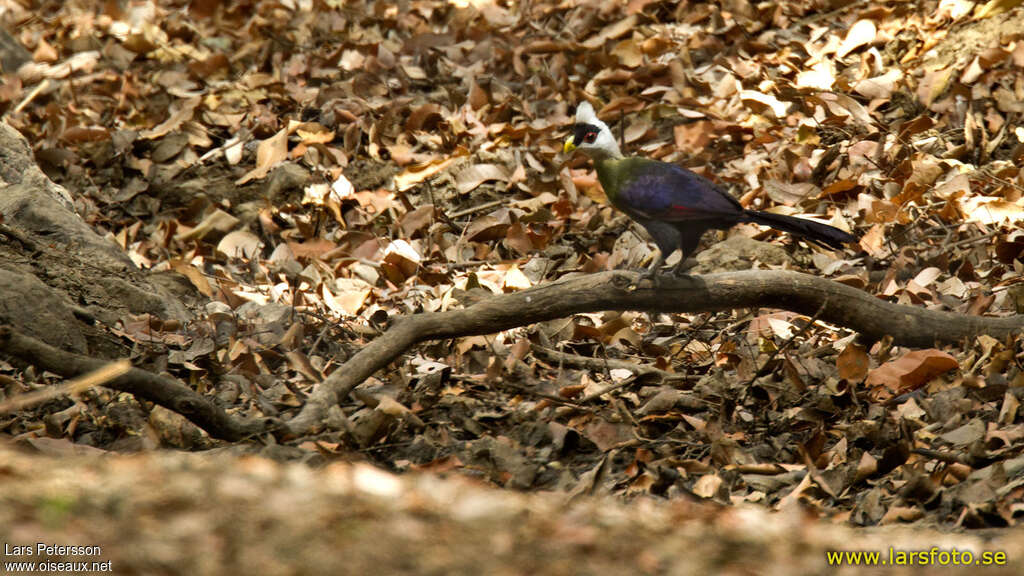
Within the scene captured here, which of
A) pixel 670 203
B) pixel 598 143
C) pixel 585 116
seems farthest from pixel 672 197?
pixel 585 116

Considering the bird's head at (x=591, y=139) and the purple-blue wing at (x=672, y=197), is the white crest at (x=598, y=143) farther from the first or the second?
the purple-blue wing at (x=672, y=197)

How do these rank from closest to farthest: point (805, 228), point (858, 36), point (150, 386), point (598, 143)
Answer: point (150, 386)
point (805, 228)
point (598, 143)
point (858, 36)

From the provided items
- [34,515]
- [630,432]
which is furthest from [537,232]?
[34,515]

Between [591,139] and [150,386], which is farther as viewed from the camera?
[591,139]

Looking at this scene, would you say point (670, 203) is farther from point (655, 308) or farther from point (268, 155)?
point (268, 155)

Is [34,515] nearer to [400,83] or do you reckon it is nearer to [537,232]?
[537,232]

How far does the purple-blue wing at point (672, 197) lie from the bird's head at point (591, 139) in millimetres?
213

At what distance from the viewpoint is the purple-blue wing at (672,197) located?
3.55 m

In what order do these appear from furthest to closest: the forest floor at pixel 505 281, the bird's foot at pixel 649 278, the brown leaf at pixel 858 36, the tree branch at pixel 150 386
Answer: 1. the brown leaf at pixel 858 36
2. the bird's foot at pixel 649 278
3. the tree branch at pixel 150 386
4. the forest floor at pixel 505 281

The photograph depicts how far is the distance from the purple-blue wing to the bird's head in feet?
0.70

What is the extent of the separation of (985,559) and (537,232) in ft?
11.0

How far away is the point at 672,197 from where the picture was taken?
3564 mm

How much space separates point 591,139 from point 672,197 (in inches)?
18.1

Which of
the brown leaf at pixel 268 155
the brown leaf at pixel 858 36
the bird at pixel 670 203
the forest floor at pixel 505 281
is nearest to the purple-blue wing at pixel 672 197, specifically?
the bird at pixel 670 203
